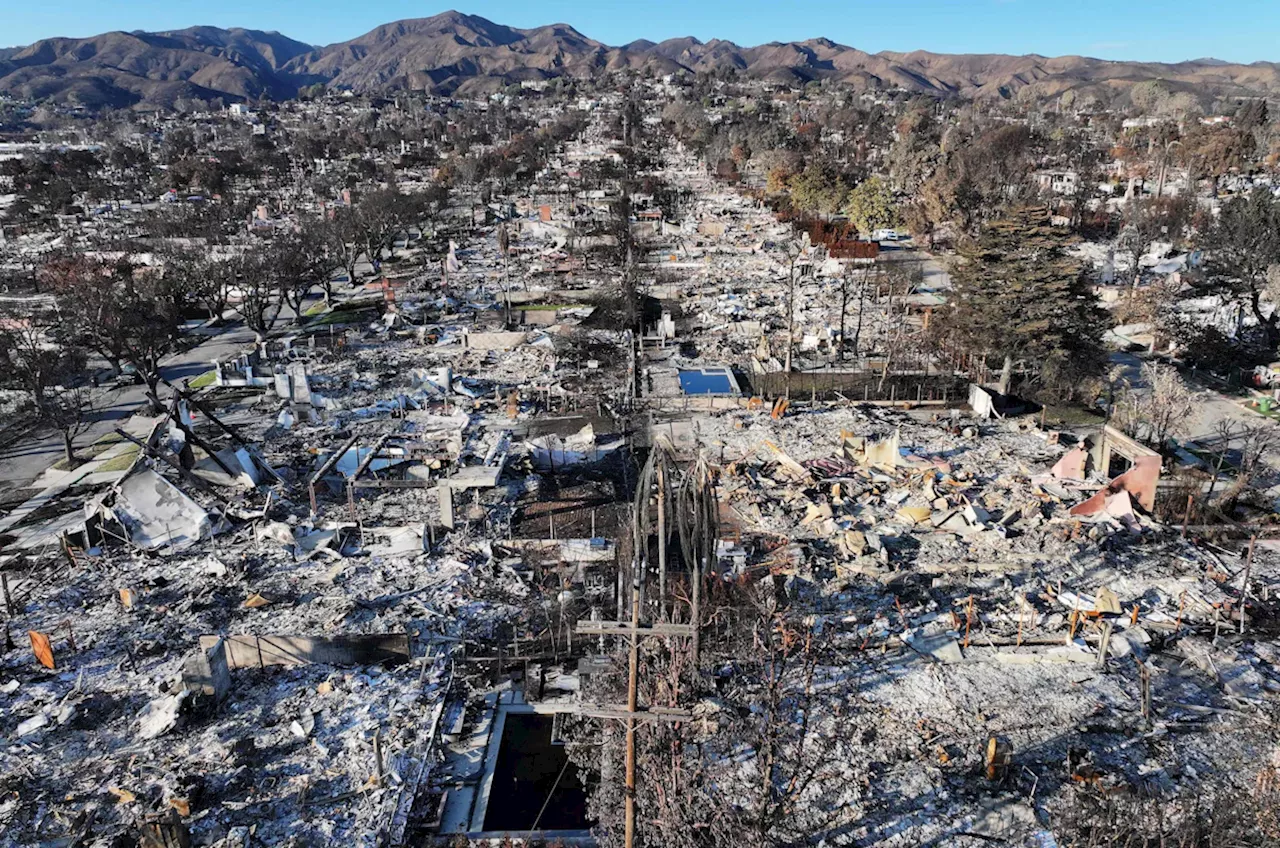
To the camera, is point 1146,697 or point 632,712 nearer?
point 632,712

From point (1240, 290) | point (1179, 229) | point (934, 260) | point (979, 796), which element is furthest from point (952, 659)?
point (1179, 229)

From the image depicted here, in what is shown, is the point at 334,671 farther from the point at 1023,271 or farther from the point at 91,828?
the point at 1023,271

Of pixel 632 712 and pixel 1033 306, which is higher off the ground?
pixel 1033 306

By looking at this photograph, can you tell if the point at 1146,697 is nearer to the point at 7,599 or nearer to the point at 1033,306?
the point at 1033,306

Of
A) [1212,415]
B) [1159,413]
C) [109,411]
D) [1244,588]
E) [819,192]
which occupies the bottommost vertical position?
[1244,588]

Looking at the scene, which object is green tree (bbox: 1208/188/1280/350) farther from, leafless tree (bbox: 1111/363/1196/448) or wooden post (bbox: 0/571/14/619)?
wooden post (bbox: 0/571/14/619)

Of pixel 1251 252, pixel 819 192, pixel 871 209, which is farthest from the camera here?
pixel 819 192

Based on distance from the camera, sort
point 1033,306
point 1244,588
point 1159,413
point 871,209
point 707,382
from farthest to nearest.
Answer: point 871,209 → point 707,382 → point 1033,306 → point 1159,413 → point 1244,588

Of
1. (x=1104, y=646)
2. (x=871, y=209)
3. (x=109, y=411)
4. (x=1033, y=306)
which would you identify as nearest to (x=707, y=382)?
(x=1033, y=306)

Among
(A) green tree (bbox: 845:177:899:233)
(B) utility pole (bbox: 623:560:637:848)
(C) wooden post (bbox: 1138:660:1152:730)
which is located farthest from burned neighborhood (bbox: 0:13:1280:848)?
(A) green tree (bbox: 845:177:899:233)
